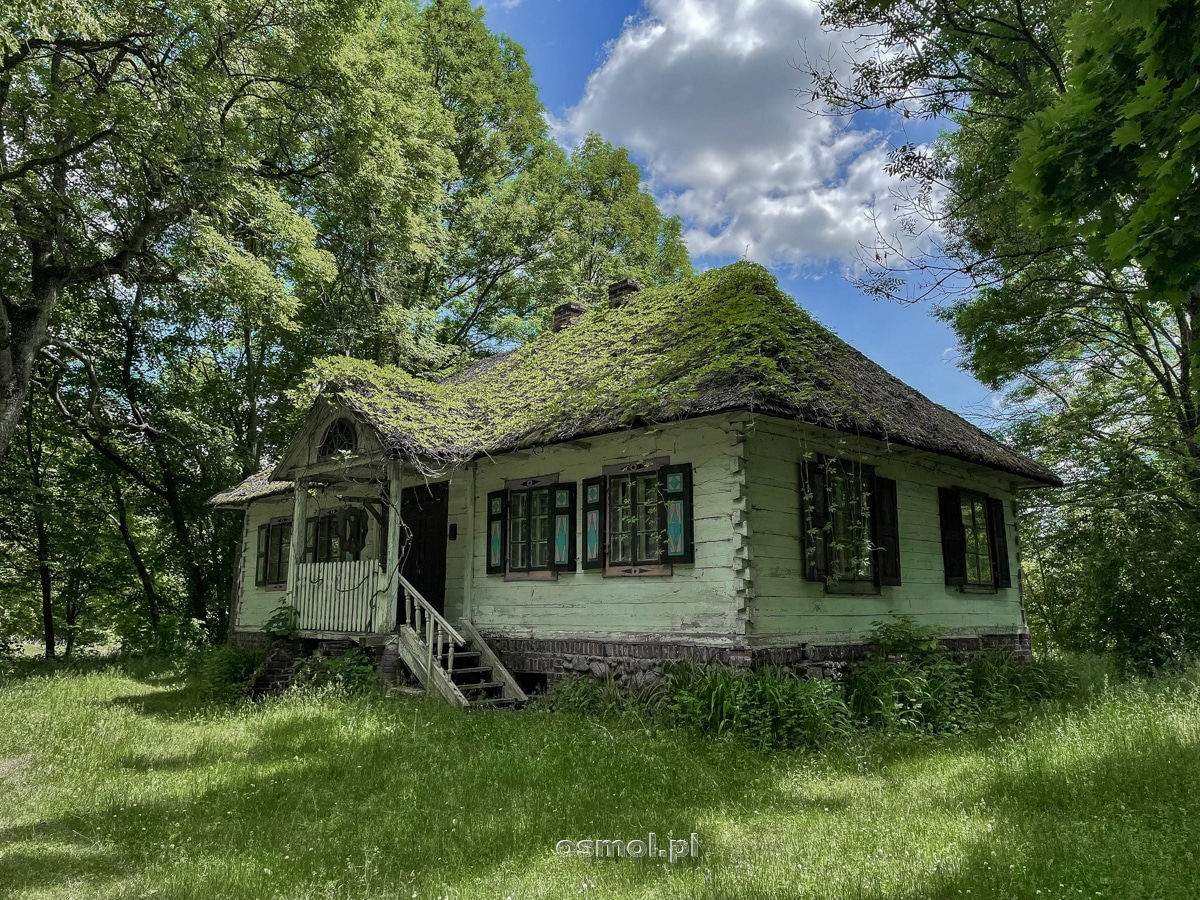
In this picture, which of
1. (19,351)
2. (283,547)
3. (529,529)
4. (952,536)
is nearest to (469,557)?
(529,529)

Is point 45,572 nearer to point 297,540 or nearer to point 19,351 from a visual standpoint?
point 19,351

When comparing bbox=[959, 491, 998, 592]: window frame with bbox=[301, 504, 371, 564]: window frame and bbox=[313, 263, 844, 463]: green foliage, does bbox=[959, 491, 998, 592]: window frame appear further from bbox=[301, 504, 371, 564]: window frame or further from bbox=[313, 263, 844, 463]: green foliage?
bbox=[301, 504, 371, 564]: window frame

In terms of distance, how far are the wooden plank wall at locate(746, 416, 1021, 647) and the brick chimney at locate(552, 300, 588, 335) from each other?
7390 millimetres

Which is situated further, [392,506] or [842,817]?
[392,506]

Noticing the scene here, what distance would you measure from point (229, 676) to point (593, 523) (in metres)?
7.09

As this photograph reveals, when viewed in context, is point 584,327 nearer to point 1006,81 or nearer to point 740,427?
point 740,427

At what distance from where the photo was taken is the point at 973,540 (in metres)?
12.8

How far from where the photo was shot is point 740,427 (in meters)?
8.98

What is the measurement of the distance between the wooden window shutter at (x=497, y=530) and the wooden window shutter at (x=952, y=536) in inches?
274

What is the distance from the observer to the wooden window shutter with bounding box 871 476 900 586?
10531mm

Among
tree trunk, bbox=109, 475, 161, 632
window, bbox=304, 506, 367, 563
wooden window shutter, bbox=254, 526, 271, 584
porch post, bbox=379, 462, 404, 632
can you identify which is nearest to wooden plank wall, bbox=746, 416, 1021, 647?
porch post, bbox=379, 462, 404, 632

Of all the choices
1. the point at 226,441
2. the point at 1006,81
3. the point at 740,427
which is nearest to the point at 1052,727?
the point at 740,427

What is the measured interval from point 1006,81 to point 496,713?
10.6 m

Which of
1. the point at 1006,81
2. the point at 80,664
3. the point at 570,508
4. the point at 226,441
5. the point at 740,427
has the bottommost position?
the point at 80,664
